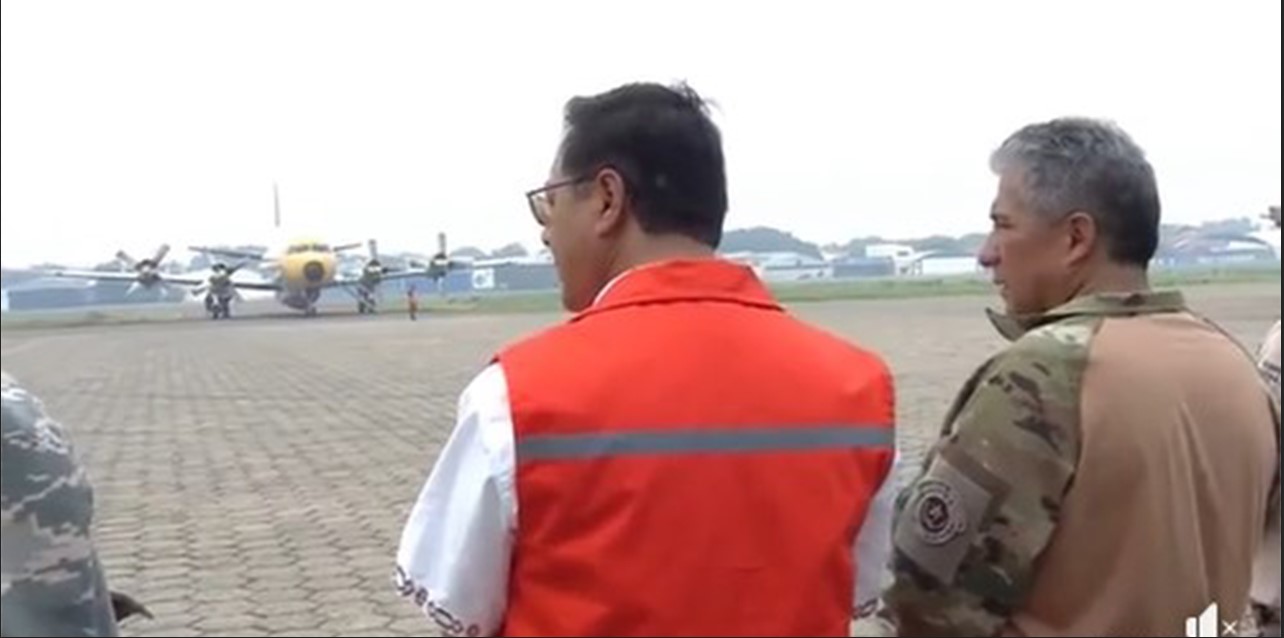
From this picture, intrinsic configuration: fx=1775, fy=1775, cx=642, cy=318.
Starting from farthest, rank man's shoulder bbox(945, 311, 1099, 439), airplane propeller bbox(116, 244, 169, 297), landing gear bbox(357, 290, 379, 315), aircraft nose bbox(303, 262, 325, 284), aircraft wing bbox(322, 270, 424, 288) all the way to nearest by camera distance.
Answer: landing gear bbox(357, 290, 379, 315)
aircraft nose bbox(303, 262, 325, 284)
aircraft wing bbox(322, 270, 424, 288)
airplane propeller bbox(116, 244, 169, 297)
man's shoulder bbox(945, 311, 1099, 439)

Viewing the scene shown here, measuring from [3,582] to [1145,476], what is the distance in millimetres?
942

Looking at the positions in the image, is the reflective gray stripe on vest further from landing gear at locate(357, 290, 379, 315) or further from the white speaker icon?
landing gear at locate(357, 290, 379, 315)

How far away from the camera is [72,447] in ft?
4.71

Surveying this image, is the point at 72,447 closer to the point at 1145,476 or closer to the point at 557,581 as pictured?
the point at 557,581

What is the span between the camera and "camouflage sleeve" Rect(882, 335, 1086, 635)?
153cm

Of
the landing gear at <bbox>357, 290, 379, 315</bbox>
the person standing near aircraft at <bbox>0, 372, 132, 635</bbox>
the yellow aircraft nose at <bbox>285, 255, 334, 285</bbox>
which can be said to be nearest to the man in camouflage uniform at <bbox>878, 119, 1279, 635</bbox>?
the person standing near aircraft at <bbox>0, 372, 132, 635</bbox>

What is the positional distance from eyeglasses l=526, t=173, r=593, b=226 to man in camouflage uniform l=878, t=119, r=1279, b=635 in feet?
1.31

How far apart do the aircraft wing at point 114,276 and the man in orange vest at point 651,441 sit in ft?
1.55

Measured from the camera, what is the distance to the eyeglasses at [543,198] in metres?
1.34

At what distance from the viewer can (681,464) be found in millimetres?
1256

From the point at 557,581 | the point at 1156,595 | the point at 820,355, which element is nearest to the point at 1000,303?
the point at 1156,595

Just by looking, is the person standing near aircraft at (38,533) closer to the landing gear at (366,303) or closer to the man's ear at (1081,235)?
the man's ear at (1081,235)

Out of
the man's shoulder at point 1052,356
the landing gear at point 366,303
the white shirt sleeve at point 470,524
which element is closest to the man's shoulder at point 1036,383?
the man's shoulder at point 1052,356

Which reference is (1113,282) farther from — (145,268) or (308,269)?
(308,269)
